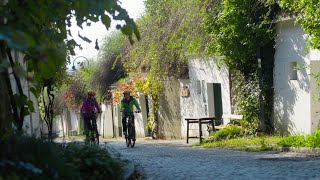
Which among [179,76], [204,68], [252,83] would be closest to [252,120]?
[252,83]

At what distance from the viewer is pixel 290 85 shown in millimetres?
17266

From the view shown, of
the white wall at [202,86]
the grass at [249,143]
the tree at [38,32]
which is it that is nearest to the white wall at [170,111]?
the white wall at [202,86]

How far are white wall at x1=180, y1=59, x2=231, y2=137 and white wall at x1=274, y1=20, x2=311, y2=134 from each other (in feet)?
9.19

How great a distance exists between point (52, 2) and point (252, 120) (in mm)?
12424

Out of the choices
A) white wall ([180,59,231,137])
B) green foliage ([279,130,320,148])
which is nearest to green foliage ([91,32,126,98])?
white wall ([180,59,231,137])

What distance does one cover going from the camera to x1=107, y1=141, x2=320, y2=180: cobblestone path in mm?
10125

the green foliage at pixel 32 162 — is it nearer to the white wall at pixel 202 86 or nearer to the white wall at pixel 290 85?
the white wall at pixel 290 85

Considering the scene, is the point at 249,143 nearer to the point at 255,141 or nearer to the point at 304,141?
the point at 255,141

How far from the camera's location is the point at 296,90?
672 inches

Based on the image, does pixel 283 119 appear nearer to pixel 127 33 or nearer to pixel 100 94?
pixel 127 33

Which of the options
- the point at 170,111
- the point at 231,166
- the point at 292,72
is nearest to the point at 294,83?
the point at 292,72

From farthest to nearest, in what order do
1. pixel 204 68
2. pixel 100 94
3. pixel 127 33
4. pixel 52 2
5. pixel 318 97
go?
pixel 100 94 < pixel 204 68 < pixel 318 97 < pixel 52 2 < pixel 127 33

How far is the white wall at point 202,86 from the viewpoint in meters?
20.6

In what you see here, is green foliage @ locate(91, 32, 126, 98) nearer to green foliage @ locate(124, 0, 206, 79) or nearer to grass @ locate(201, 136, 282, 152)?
green foliage @ locate(124, 0, 206, 79)
